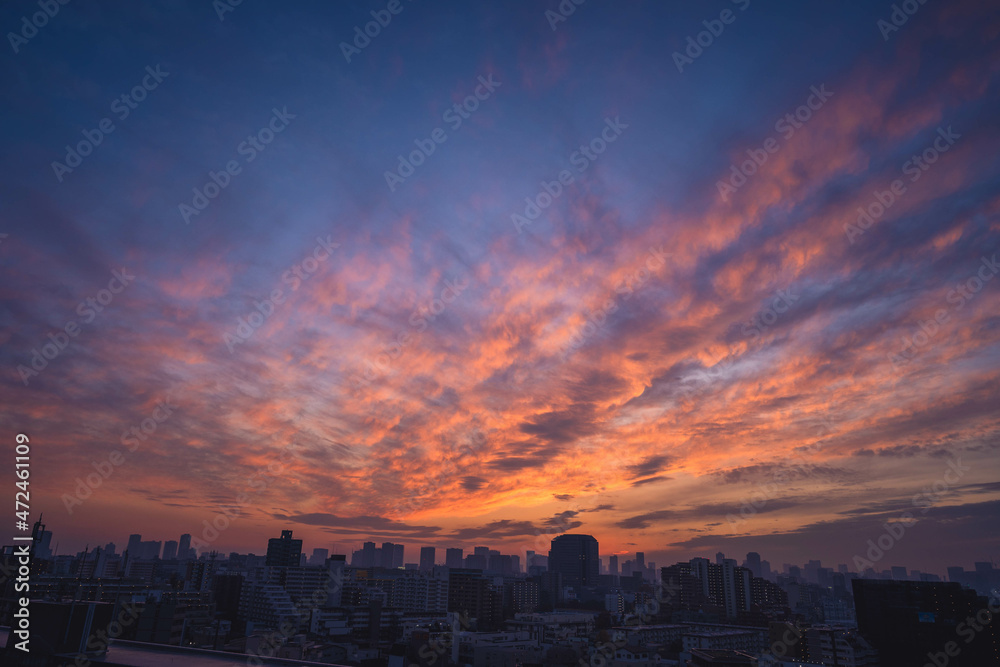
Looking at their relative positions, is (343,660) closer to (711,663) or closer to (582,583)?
(711,663)

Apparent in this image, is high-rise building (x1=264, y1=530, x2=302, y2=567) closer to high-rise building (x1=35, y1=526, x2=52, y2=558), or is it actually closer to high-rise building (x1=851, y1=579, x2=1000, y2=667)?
high-rise building (x1=35, y1=526, x2=52, y2=558)

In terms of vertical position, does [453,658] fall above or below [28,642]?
below

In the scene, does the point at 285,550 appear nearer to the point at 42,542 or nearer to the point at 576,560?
the point at 42,542

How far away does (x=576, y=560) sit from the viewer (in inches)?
7461

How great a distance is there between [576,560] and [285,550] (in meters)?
120

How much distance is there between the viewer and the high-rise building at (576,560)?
18250 centimetres

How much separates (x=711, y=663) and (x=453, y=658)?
69.7 feet

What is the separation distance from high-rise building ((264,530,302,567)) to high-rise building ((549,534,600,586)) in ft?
347

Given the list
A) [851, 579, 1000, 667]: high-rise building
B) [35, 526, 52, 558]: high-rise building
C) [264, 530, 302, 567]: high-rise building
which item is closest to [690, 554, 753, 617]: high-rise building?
[851, 579, 1000, 667]: high-rise building

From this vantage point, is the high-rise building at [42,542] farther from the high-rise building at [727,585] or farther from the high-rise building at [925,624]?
the high-rise building at [727,585]

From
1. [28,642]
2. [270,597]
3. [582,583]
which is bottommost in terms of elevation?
[582,583]

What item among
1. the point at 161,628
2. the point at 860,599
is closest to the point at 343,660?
the point at 161,628

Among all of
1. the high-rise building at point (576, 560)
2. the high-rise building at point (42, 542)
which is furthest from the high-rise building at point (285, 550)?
the high-rise building at point (576, 560)

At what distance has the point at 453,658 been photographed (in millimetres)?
43250
